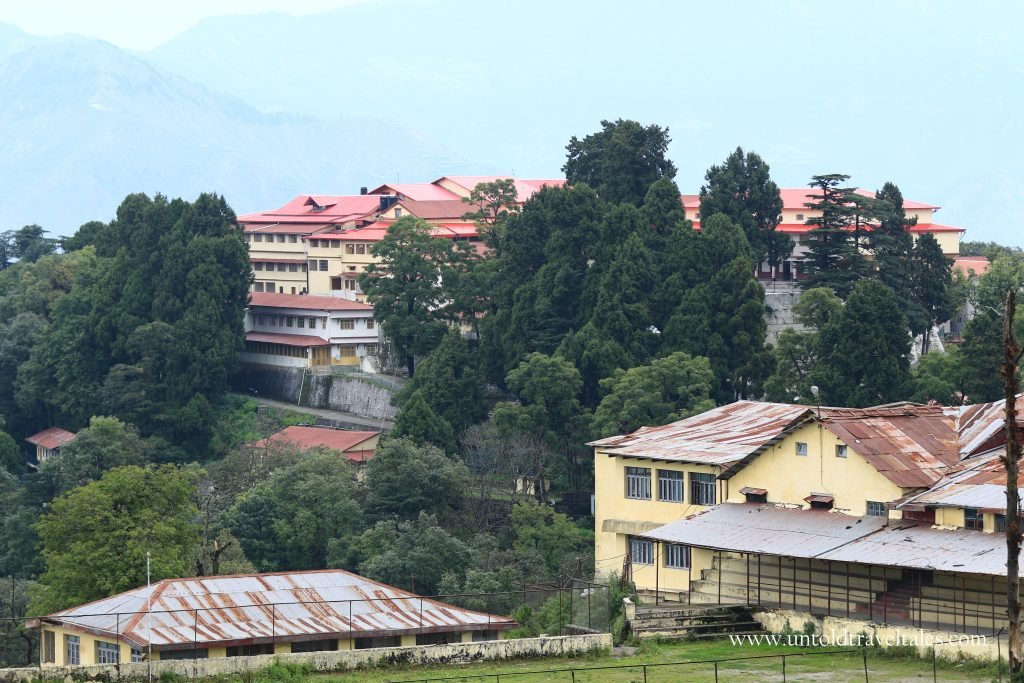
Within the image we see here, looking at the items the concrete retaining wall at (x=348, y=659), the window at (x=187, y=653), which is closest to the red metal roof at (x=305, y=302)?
the window at (x=187, y=653)

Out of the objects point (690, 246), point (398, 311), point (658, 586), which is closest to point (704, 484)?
point (658, 586)

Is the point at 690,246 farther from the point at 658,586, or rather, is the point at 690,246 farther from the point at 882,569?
the point at 882,569

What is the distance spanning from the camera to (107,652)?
35.1m

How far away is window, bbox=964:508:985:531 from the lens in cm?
3634

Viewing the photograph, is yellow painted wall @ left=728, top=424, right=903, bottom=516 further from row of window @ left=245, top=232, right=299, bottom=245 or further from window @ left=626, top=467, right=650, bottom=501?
row of window @ left=245, top=232, right=299, bottom=245

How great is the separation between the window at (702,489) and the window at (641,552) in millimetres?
1895

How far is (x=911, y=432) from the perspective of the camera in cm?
4266

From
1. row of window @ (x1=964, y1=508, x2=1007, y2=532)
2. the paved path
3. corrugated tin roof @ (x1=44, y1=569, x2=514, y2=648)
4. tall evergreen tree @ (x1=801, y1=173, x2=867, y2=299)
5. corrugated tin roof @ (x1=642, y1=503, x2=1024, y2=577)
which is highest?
tall evergreen tree @ (x1=801, y1=173, x2=867, y2=299)

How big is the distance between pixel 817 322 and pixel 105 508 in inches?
1141

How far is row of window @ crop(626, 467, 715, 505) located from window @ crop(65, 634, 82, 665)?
610 inches

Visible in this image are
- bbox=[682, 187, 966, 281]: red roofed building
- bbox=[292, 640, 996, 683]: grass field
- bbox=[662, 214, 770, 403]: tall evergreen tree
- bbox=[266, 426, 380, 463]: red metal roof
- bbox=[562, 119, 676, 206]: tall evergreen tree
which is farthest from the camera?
bbox=[562, 119, 676, 206]: tall evergreen tree

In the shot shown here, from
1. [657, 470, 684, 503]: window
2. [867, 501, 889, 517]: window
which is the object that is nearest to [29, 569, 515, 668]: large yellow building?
[867, 501, 889, 517]: window

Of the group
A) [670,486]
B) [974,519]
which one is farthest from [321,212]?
[974,519]

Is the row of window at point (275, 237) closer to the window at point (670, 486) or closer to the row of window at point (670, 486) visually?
the row of window at point (670, 486)
